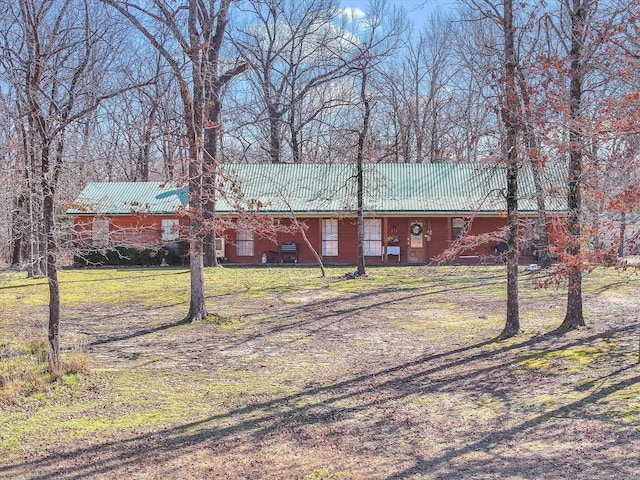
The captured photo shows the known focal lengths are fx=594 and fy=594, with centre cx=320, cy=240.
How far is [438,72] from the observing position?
3812 cm

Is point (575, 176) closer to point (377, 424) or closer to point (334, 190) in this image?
point (377, 424)

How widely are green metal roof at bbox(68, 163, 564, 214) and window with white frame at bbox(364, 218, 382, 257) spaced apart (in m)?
0.98

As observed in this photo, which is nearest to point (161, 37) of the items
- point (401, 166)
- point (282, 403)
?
point (282, 403)

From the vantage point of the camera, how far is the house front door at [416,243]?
85.4 feet

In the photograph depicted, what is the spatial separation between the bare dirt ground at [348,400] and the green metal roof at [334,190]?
12551mm

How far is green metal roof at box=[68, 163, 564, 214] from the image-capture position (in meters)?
25.4

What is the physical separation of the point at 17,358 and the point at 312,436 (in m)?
5.41

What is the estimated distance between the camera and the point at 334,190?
2678cm

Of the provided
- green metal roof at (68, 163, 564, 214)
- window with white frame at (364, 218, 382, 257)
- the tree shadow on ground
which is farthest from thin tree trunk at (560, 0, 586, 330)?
window with white frame at (364, 218, 382, 257)

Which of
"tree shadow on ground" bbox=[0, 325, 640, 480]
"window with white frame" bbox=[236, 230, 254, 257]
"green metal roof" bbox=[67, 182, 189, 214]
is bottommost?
"tree shadow on ground" bbox=[0, 325, 640, 480]

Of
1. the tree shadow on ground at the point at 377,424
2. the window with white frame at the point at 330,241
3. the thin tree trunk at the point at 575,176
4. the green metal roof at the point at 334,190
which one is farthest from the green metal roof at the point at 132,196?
the tree shadow on ground at the point at 377,424

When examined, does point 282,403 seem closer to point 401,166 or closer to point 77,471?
point 77,471

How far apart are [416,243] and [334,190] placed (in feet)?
14.3

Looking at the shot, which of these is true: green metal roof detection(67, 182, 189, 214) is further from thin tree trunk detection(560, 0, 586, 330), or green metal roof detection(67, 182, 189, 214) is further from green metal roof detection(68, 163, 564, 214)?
thin tree trunk detection(560, 0, 586, 330)
